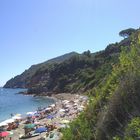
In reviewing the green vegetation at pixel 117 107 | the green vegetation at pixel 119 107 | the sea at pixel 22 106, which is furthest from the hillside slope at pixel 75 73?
the green vegetation at pixel 119 107

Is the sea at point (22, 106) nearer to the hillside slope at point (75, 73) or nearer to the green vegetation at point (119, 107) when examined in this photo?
the hillside slope at point (75, 73)

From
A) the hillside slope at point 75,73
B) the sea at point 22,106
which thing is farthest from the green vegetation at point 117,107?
the hillside slope at point 75,73

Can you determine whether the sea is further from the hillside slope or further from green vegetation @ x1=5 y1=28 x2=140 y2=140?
green vegetation @ x1=5 y1=28 x2=140 y2=140

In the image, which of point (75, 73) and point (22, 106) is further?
point (75, 73)

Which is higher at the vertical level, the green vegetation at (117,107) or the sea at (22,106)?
the green vegetation at (117,107)

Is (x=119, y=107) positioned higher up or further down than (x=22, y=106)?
higher up

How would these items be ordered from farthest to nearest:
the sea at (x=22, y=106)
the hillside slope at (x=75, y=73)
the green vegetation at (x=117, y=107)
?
the hillside slope at (x=75, y=73)
the sea at (x=22, y=106)
the green vegetation at (x=117, y=107)

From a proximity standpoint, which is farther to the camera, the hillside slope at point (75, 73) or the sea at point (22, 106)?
the hillside slope at point (75, 73)

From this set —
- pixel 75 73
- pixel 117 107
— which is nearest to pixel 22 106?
pixel 75 73

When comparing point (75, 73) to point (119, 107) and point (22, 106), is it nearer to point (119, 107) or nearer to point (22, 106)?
point (22, 106)

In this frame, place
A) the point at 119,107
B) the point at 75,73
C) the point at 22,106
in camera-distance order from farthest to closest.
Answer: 1. the point at 75,73
2. the point at 22,106
3. the point at 119,107

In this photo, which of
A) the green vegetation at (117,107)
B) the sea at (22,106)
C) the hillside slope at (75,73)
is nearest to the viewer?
the green vegetation at (117,107)

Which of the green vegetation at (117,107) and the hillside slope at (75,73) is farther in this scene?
the hillside slope at (75,73)

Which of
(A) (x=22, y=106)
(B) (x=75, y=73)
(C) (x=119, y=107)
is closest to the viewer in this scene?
(C) (x=119, y=107)
